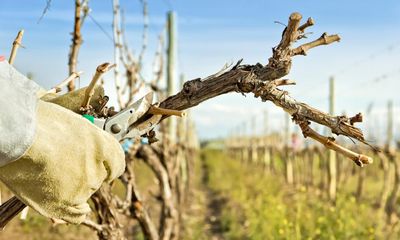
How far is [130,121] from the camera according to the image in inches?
82.0

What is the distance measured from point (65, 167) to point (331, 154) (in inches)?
518

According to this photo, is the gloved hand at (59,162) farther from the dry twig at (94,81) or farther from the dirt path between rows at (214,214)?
the dirt path between rows at (214,214)

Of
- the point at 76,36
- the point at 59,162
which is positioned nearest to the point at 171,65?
the point at 76,36

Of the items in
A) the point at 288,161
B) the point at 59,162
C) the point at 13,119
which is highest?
the point at 13,119

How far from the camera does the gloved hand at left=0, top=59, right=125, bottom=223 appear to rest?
172 centimetres

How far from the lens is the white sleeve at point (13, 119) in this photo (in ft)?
5.40

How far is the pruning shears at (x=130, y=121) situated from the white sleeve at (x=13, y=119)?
14.8 inches

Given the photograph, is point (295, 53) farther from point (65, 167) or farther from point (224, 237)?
point (224, 237)

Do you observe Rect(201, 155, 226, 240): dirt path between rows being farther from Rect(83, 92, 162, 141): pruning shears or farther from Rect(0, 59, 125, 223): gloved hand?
Rect(0, 59, 125, 223): gloved hand

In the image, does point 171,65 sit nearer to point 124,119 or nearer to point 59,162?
point 124,119

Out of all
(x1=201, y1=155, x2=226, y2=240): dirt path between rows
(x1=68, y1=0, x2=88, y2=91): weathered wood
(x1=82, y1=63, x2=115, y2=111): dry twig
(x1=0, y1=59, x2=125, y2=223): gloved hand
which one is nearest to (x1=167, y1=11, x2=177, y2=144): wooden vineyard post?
(x1=201, y1=155, x2=226, y2=240): dirt path between rows

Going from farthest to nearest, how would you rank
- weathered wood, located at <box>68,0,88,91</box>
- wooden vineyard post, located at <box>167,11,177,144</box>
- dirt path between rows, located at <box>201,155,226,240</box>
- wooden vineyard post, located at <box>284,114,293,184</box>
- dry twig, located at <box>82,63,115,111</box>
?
1. wooden vineyard post, located at <box>284,114,293,184</box>
2. dirt path between rows, located at <box>201,155,226,240</box>
3. wooden vineyard post, located at <box>167,11,177,144</box>
4. weathered wood, located at <box>68,0,88,91</box>
5. dry twig, located at <box>82,63,115,111</box>

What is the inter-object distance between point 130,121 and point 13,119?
49 centimetres

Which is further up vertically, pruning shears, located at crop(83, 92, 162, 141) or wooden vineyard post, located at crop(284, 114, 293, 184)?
pruning shears, located at crop(83, 92, 162, 141)
